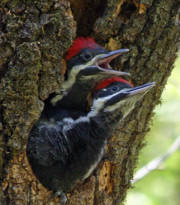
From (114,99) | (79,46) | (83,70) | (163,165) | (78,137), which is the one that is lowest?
(163,165)

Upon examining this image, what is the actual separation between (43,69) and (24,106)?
26cm

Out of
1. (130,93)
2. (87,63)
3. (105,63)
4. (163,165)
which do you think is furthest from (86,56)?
(163,165)

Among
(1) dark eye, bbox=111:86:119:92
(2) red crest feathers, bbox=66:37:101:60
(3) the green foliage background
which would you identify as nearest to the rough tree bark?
(2) red crest feathers, bbox=66:37:101:60

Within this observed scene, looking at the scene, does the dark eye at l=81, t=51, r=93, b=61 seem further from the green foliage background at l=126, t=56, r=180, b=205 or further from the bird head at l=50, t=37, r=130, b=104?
the green foliage background at l=126, t=56, r=180, b=205

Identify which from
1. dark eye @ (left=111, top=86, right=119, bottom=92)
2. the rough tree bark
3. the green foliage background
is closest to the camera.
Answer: the rough tree bark

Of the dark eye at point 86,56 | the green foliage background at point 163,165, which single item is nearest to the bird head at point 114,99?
the dark eye at point 86,56

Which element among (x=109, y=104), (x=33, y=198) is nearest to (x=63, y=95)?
(x=109, y=104)

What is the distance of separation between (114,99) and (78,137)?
1.16 ft

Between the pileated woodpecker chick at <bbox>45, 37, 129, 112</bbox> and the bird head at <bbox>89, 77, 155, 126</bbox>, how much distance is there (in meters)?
0.07

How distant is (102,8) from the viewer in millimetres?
3049

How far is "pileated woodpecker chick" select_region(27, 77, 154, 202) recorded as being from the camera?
2750mm

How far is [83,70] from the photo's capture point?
2947 millimetres

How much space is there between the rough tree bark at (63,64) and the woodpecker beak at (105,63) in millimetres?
163

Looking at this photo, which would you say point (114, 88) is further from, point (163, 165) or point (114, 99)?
point (163, 165)
